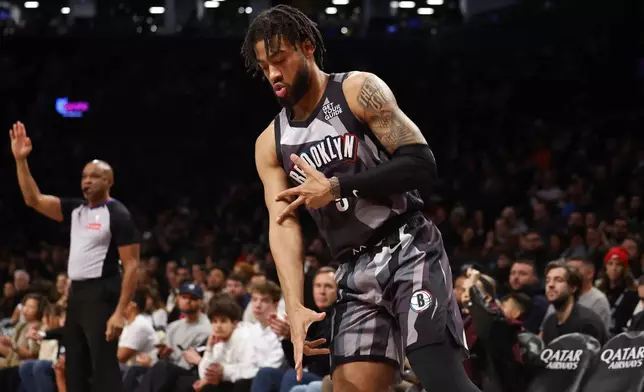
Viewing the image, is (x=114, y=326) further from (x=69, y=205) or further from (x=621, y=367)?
(x=621, y=367)

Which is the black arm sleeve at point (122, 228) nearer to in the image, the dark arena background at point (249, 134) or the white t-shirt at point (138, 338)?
the dark arena background at point (249, 134)

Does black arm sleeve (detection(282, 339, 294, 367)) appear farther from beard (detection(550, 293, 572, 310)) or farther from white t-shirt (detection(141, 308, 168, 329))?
white t-shirt (detection(141, 308, 168, 329))

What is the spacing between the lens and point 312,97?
363 centimetres

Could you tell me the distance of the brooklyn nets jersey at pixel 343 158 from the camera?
140 inches

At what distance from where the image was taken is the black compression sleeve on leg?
3285 mm

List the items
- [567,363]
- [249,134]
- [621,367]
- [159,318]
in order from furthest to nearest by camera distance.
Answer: [249,134] → [159,318] → [567,363] → [621,367]

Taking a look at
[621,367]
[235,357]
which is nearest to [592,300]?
[621,367]

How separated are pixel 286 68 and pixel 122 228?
12.0 ft

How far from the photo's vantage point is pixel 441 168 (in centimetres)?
1727

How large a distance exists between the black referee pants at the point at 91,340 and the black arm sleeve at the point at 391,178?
12.7 feet

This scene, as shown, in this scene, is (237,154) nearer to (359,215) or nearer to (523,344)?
(523,344)

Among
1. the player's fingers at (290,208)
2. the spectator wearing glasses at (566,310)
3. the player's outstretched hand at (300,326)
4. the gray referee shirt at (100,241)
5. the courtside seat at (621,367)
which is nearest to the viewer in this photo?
the player's fingers at (290,208)

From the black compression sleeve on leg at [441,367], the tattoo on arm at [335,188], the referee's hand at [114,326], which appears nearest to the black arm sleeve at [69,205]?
the referee's hand at [114,326]

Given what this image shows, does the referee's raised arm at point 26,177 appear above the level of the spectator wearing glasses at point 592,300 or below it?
above
